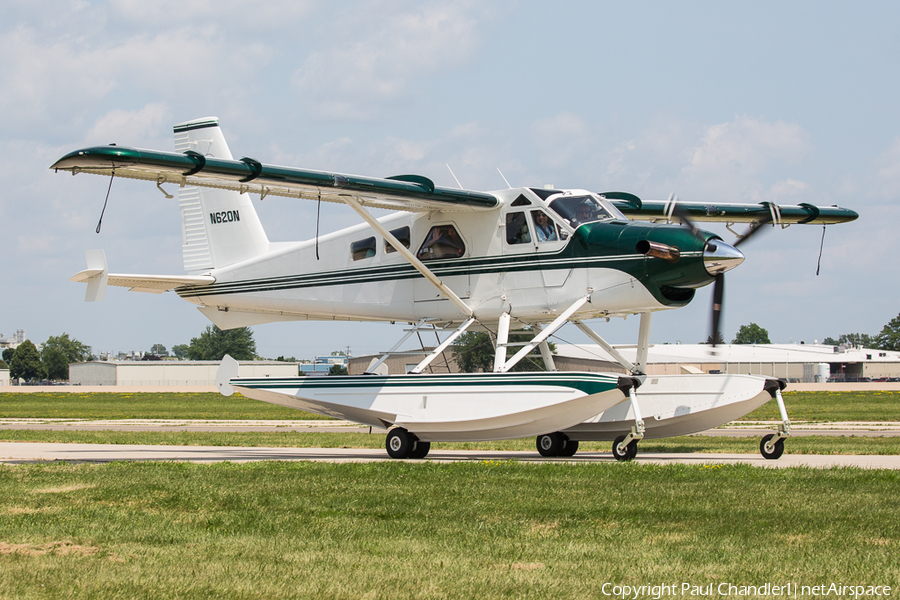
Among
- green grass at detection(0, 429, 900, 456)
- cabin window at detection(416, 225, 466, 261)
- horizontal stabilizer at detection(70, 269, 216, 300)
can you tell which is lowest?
green grass at detection(0, 429, 900, 456)

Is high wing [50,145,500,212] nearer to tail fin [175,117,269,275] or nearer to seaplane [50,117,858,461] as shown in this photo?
seaplane [50,117,858,461]

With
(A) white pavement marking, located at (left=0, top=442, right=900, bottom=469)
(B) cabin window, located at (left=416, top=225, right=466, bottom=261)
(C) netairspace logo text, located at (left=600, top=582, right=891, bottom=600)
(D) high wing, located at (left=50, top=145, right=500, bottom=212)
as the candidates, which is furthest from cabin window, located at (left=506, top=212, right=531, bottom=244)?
(C) netairspace logo text, located at (left=600, top=582, right=891, bottom=600)

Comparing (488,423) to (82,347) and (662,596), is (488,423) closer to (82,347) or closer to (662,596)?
(662,596)

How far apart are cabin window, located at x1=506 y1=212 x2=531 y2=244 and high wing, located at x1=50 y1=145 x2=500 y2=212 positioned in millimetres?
391

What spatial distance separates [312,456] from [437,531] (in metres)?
8.71

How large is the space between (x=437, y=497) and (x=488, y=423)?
4.95m

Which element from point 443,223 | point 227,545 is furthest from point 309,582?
point 443,223

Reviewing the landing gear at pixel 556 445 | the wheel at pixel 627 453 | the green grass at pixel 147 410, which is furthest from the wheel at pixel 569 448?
the green grass at pixel 147 410

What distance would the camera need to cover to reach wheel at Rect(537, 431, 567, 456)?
16.2m

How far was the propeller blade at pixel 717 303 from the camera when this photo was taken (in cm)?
1477

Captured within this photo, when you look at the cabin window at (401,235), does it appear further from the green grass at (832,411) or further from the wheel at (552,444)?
the green grass at (832,411)

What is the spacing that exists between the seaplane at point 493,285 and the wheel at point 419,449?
0.11 feet

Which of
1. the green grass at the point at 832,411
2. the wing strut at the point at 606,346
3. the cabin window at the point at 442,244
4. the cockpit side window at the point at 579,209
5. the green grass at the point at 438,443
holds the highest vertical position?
the cockpit side window at the point at 579,209

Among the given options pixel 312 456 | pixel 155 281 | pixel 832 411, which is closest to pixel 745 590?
pixel 312 456
